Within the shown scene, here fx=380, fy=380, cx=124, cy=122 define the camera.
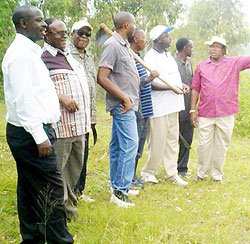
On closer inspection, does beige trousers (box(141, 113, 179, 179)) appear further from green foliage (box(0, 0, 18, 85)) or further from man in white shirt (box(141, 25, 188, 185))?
green foliage (box(0, 0, 18, 85))

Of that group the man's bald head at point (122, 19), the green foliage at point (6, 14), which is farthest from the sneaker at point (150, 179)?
the green foliage at point (6, 14)

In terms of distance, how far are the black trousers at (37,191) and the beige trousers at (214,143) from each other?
131 inches

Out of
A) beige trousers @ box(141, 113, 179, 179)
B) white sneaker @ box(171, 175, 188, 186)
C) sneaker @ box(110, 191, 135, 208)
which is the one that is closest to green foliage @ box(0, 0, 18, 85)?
beige trousers @ box(141, 113, 179, 179)

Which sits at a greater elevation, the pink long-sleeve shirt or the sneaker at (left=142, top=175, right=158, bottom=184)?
the pink long-sleeve shirt

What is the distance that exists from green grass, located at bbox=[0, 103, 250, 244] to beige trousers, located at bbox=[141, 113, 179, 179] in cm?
27

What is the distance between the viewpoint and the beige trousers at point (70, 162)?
3.56 m

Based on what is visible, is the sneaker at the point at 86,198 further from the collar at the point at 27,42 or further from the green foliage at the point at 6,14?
the green foliage at the point at 6,14

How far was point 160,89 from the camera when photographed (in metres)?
5.37

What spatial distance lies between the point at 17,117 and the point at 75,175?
4.41ft

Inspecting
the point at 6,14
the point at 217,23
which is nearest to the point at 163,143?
the point at 6,14

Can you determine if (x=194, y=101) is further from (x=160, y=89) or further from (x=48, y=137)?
(x=48, y=137)

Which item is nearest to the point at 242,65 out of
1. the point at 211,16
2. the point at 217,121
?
the point at 217,121

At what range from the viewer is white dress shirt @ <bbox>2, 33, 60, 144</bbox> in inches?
99.3

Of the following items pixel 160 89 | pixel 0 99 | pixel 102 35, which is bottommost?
pixel 0 99
